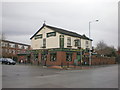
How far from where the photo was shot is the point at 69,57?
109 ft

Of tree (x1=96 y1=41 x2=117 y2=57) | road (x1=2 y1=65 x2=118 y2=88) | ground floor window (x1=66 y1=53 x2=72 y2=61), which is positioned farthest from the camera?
tree (x1=96 y1=41 x2=117 y2=57)

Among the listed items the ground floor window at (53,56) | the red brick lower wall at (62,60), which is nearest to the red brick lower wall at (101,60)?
the red brick lower wall at (62,60)

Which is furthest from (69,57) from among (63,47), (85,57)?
(85,57)

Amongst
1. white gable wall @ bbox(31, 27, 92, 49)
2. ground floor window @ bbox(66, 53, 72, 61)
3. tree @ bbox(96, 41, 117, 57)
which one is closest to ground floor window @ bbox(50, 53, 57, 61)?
white gable wall @ bbox(31, 27, 92, 49)

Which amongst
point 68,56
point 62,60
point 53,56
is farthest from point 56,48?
point 68,56

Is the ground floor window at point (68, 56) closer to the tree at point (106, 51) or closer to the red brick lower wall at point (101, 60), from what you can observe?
the red brick lower wall at point (101, 60)

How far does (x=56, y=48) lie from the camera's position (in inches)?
1268

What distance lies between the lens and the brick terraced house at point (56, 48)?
32.2 meters

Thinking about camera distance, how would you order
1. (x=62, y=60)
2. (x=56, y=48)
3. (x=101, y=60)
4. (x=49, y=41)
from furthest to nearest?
(x=101, y=60)
(x=49, y=41)
(x=56, y=48)
(x=62, y=60)

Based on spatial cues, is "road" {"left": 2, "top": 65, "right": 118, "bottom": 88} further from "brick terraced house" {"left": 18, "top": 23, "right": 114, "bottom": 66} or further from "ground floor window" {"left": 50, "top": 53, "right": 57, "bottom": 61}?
"ground floor window" {"left": 50, "top": 53, "right": 57, "bottom": 61}

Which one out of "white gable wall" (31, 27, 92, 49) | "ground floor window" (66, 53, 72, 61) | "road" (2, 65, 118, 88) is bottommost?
"road" (2, 65, 118, 88)

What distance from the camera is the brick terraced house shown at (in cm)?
3216

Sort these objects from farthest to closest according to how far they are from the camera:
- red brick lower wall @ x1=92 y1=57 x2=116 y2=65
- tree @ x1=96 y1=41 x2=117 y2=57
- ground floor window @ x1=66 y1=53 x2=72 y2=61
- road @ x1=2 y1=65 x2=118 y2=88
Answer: tree @ x1=96 y1=41 x2=117 y2=57, red brick lower wall @ x1=92 y1=57 x2=116 y2=65, ground floor window @ x1=66 y1=53 x2=72 y2=61, road @ x1=2 y1=65 x2=118 y2=88

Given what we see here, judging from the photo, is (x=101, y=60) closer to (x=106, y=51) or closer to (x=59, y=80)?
(x=106, y=51)
